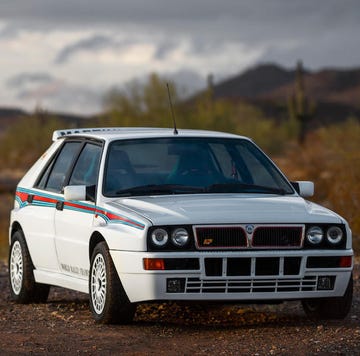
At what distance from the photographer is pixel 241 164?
409 inches

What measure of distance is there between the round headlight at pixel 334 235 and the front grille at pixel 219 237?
0.73 m

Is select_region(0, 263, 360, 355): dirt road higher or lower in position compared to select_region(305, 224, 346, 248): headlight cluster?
lower

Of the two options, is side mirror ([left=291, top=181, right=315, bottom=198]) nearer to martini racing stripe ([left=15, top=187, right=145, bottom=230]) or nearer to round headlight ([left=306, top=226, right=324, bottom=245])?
round headlight ([left=306, top=226, right=324, bottom=245])

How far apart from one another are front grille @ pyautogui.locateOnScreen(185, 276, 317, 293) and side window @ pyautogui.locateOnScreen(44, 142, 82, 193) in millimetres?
2455

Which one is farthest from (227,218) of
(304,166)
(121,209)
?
(304,166)

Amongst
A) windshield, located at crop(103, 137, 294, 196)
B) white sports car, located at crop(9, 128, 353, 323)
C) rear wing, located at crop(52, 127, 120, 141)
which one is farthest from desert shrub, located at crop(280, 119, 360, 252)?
white sports car, located at crop(9, 128, 353, 323)

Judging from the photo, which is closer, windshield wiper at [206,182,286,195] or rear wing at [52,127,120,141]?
windshield wiper at [206,182,286,195]

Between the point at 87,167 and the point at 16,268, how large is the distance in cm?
182

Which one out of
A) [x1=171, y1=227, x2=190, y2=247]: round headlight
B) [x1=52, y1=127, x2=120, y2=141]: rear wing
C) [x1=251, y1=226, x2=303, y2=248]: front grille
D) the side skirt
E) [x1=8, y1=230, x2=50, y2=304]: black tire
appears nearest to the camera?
[x1=171, y1=227, x2=190, y2=247]: round headlight

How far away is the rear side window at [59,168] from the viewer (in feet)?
36.0

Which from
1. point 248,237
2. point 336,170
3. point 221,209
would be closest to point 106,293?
point 221,209

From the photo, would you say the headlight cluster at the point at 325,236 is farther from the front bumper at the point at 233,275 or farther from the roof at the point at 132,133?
the roof at the point at 132,133

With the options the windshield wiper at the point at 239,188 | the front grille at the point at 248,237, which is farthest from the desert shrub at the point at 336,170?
the front grille at the point at 248,237

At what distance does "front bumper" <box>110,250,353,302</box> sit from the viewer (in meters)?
8.83
